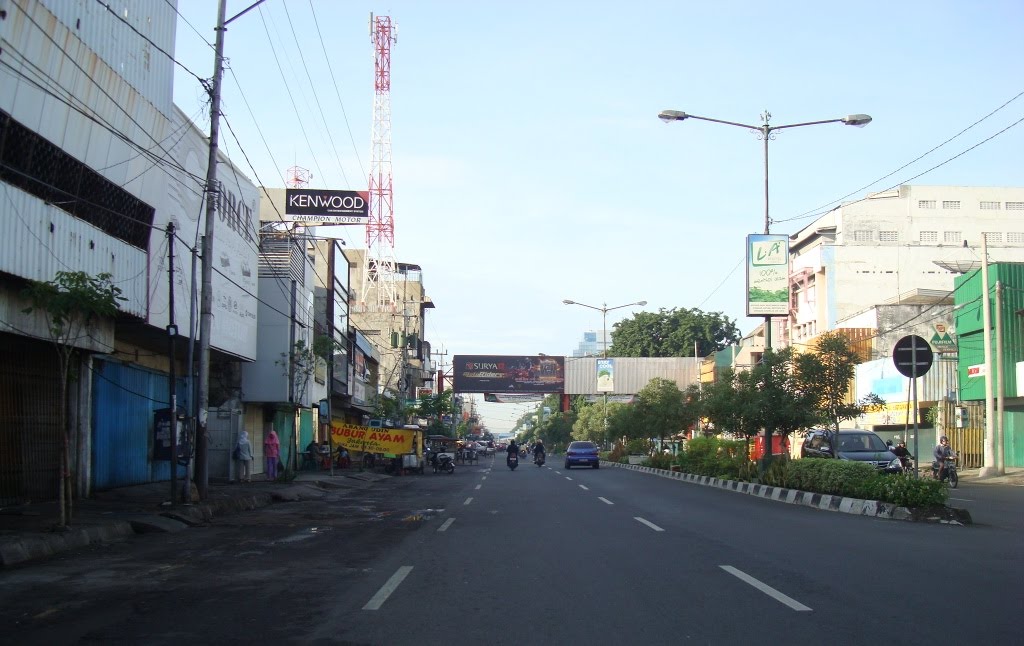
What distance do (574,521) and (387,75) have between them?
168 feet

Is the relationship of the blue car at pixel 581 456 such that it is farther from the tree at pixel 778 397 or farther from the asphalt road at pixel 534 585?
the asphalt road at pixel 534 585

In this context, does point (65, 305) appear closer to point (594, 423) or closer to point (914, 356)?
point (914, 356)

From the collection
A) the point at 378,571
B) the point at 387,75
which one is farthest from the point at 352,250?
the point at 378,571

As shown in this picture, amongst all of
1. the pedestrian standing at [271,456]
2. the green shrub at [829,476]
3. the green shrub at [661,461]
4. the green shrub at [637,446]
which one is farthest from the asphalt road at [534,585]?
the green shrub at [637,446]

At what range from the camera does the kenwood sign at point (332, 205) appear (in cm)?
3956

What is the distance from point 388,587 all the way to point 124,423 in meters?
15.9

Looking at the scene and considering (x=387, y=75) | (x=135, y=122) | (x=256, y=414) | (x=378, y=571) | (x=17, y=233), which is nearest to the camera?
(x=378, y=571)

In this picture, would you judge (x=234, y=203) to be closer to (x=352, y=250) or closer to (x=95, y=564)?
(x=95, y=564)

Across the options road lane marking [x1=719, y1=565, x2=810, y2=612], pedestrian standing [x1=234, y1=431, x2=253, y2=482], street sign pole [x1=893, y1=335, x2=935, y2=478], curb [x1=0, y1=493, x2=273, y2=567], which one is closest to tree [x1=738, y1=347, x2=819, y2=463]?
street sign pole [x1=893, y1=335, x2=935, y2=478]

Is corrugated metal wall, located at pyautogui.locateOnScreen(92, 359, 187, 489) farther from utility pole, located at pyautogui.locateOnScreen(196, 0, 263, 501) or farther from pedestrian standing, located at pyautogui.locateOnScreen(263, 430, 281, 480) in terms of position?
pedestrian standing, located at pyautogui.locateOnScreen(263, 430, 281, 480)

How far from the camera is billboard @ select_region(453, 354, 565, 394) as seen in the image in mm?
72250

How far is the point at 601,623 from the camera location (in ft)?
22.5

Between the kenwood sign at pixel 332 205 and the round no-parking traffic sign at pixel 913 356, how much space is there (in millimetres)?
27734

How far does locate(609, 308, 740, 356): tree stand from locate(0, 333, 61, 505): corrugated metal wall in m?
69.4
